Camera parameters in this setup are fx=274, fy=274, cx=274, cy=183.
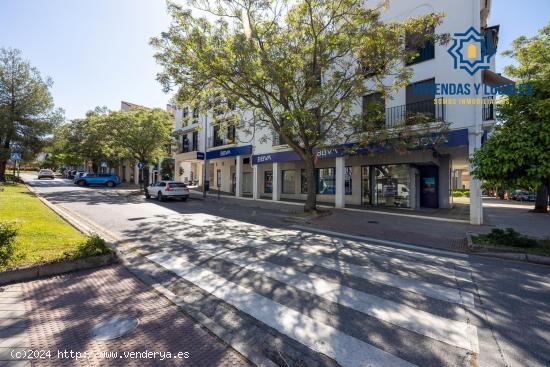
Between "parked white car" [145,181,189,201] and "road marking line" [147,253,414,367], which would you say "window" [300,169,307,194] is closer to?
"parked white car" [145,181,189,201]

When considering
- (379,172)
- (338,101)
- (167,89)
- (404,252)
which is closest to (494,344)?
(404,252)

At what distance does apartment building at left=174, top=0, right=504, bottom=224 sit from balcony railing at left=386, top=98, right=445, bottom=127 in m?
0.05

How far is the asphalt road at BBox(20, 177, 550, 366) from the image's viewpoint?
291 centimetres

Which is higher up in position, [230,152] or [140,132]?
[140,132]

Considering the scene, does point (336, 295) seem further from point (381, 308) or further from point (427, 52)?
point (427, 52)

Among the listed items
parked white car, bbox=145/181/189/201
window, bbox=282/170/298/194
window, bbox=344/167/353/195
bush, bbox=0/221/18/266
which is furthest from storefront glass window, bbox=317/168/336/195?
bush, bbox=0/221/18/266

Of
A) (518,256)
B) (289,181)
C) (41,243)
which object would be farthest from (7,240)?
(289,181)

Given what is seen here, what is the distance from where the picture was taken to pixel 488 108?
11969mm

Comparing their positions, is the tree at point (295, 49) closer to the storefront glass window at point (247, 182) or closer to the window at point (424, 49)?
the window at point (424, 49)

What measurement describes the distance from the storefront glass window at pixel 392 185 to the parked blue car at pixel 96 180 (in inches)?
1171

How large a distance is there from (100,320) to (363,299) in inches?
140

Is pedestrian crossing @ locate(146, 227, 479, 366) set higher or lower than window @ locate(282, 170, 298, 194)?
lower

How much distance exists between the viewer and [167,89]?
462 inches

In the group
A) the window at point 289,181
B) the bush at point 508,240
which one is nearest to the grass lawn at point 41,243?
the bush at point 508,240
